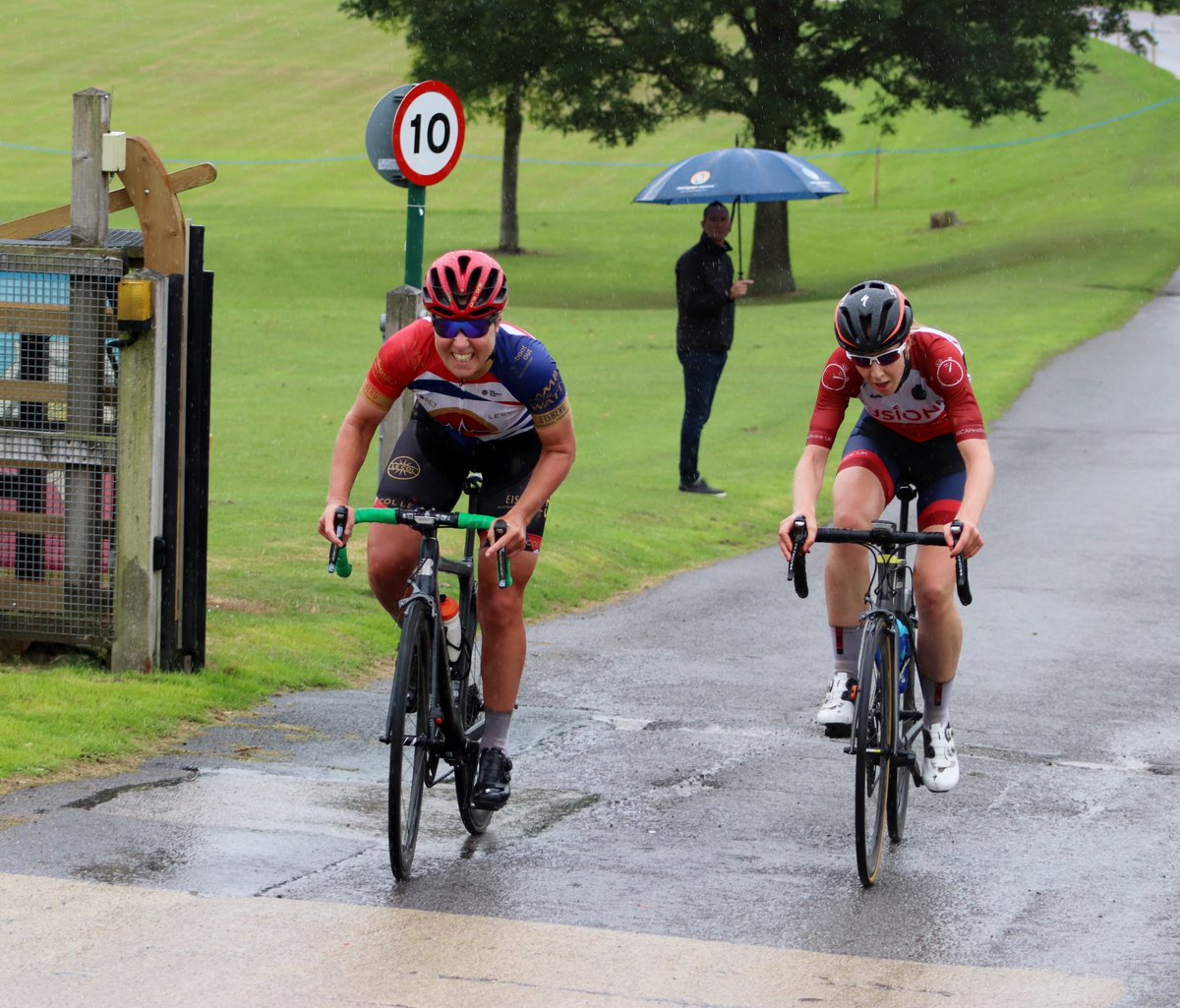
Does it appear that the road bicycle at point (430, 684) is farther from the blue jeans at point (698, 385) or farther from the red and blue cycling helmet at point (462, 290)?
the blue jeans at point (698, 385)

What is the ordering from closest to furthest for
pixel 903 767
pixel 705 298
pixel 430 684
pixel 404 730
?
pixel 404 730, pixel 430 684, pixel 903 767, pixel 705 298

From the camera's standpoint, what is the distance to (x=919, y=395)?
6.76 m

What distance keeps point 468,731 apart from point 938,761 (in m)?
1.74

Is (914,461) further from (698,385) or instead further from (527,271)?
(527,271)

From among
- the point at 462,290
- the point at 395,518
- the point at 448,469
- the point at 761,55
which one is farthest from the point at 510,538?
the point at 761,55

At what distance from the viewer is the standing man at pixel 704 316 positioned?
1548cm

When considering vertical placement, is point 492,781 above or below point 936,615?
below

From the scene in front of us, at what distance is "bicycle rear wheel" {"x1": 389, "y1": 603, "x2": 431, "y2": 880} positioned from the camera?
570cm

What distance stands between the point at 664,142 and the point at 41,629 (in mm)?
59366

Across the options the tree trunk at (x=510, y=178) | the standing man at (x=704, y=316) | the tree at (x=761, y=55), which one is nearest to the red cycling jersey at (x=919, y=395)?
the standing man at (x=704, y=316)

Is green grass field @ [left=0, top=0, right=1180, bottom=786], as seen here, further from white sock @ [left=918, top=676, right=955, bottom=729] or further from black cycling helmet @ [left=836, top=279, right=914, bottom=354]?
black cycling helmet @ [left=836, top=279, right=914, bottom=354]

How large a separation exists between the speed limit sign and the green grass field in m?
2.52

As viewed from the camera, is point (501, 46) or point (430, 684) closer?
point (430, 684)

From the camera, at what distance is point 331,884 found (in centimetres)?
575
